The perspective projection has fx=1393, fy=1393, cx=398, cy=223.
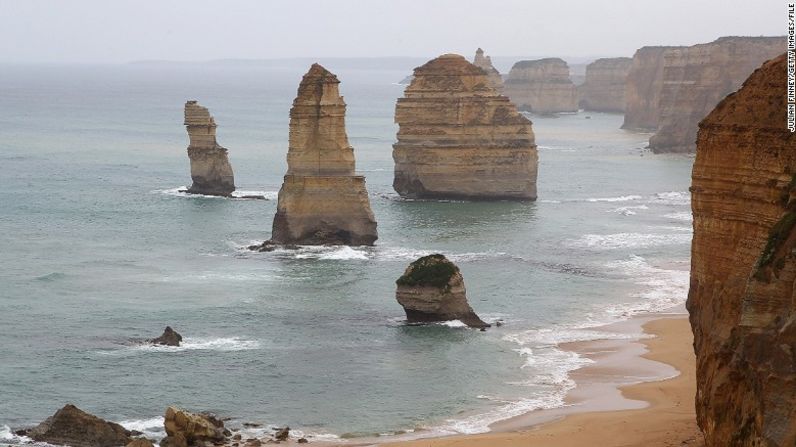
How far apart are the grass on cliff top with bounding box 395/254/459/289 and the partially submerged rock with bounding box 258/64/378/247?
16102mm

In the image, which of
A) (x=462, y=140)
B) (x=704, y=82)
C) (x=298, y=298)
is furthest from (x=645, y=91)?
(x=298, y=298)

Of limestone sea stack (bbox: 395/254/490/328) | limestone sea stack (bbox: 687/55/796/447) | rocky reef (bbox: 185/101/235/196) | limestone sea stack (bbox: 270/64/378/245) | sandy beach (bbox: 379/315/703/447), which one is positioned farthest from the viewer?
rocky reef (bbox: 185/101/235/196)

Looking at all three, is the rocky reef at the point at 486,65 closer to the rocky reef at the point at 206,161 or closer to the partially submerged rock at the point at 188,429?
the rocky reef at the point at 206,161

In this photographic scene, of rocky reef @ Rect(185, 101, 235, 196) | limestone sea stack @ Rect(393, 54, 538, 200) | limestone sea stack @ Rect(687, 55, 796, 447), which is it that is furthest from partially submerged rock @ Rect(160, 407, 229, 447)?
limestone sea stack @ Rect(393, 54, 538, 200)

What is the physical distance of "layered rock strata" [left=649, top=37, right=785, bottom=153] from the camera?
12394cm

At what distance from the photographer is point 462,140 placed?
7938 centimetres

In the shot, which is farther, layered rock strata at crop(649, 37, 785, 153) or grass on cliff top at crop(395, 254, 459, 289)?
layered rock strata at crop(649, 37, 785, 153)

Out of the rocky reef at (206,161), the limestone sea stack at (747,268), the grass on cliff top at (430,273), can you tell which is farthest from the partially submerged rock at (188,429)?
the rocky reef at (206,161)

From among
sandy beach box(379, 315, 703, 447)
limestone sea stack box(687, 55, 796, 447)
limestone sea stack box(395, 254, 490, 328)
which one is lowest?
sandy beach box(379, 315, 703, 447)

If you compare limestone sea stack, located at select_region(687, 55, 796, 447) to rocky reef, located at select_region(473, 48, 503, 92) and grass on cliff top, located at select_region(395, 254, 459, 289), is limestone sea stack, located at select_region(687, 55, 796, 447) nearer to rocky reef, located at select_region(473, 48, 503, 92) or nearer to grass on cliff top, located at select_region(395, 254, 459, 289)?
grass on cliff top, located at select_region(395, 254, 459, 289)

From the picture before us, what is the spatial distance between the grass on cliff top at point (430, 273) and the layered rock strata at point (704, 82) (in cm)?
8306

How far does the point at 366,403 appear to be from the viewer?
119 feet

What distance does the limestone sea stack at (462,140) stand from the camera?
79.4 metres

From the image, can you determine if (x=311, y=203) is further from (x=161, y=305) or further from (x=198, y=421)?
(x=198, y=421)
